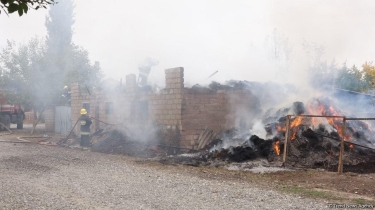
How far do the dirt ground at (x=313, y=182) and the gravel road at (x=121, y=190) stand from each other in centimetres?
48

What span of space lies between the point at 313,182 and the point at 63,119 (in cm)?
1818

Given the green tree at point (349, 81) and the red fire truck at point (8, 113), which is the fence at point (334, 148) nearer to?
the green tree at point (349, 81)

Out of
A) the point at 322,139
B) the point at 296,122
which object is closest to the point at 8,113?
the point at 296,122

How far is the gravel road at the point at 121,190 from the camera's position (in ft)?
19.4

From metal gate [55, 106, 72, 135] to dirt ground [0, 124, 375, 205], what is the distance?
530 inches

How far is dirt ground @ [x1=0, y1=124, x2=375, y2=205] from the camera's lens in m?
6.74

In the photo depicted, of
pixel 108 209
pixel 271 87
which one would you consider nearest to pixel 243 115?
pixel 271 87

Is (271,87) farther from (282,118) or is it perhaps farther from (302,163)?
(302,163)

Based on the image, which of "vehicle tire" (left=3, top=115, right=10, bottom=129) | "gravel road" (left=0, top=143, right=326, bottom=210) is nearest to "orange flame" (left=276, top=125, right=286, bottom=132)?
"gravel road" (left=0, top=143, right=326, bottom=210)

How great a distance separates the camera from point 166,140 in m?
13.5

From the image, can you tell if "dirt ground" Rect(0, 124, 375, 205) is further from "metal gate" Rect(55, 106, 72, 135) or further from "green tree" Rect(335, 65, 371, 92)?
"green tree" Rect(335, 65, 371, 92)

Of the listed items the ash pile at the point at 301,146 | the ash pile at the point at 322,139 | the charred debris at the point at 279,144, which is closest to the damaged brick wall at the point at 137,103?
the charred debris at the point at 279,144

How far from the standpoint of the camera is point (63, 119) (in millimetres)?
22641

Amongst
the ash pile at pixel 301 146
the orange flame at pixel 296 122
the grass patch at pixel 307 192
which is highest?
the orange flame at pixel 296 122
